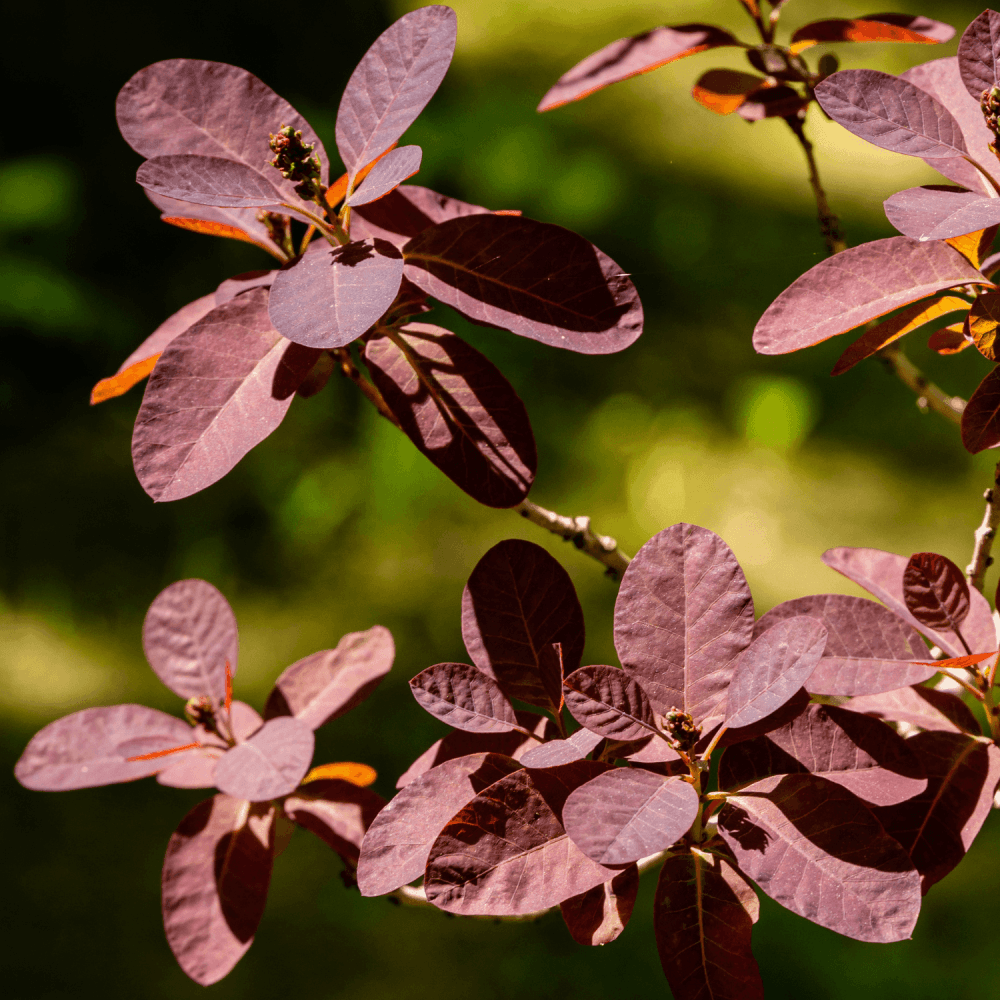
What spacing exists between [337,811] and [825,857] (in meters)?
0.48

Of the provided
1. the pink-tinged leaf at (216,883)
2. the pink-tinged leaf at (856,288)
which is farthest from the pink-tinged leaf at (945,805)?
the pink-tinged leaf at (216,883)

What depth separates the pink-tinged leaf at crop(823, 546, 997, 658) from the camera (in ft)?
2.46

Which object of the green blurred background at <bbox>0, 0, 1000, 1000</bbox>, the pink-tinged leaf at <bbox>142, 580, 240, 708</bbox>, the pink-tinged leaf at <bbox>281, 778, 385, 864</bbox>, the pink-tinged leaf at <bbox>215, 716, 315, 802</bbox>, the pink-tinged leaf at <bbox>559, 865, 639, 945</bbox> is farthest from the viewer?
the green blurred background at <bbox>0, 0, 1000, 1000</bbox>

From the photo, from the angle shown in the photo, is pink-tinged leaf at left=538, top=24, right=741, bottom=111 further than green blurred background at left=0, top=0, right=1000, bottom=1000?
No

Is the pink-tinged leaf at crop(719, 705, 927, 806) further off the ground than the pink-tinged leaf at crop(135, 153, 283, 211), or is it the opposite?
the pink-tinged leaf at crop(135, 153, 283, 211)

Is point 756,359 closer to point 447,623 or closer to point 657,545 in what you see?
point 447,623

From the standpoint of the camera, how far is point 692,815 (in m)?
0.56

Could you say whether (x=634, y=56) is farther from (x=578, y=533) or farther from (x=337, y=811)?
(x=337, y=811)

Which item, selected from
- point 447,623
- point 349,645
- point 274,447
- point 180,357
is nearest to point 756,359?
point 447,623

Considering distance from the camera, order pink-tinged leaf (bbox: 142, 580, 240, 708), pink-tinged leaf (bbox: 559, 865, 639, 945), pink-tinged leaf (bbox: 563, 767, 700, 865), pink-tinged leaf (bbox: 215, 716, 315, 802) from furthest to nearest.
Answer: pink-tinged leaf (bbox: 142, 580, 240, 708)
pink-tinged leaf (bbox: 215, 716, 315, 802)
pink-tinged leaf (bbox: 559, 865, 639, 945)
pink-tinged leaf (bbox: 563, 767, 700, 865)

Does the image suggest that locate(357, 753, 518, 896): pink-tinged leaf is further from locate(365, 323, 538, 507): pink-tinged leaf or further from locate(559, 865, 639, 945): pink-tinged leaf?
locate(365, 323, 538, 507): pink-tinged leaf

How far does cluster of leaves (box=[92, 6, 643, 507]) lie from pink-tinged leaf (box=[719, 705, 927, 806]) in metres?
0.27

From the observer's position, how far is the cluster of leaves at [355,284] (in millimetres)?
647

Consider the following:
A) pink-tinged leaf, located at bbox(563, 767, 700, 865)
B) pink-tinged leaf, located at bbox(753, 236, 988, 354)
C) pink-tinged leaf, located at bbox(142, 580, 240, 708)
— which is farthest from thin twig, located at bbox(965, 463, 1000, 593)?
pink-tinged leaf, located at bbox(142, 580, 240, 708)
